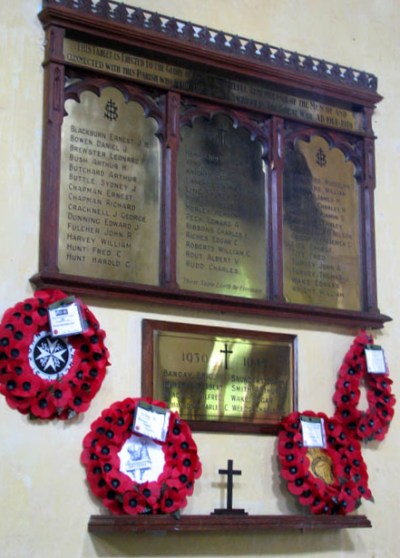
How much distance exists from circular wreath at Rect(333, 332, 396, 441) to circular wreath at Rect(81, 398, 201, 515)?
2.58 feet

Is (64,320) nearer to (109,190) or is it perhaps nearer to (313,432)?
(109,190)

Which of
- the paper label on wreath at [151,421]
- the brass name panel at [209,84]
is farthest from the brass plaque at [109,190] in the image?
the paper label on wreath at [151,421]

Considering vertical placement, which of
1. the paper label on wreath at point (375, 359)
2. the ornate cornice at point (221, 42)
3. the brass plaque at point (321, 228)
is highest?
the ornate cornice at point (221, 42)

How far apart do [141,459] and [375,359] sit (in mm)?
1169

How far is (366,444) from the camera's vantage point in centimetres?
444

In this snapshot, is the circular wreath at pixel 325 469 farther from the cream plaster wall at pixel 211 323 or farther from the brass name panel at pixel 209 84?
the brass name panel at pixel 209 84

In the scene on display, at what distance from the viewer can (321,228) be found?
4527mm

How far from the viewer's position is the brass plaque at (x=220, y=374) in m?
3.98

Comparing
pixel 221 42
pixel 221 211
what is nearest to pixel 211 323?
pixel 221 211

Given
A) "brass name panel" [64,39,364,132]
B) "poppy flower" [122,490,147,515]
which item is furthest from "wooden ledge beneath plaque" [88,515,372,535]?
"brass name panel" [64,39,364,132]

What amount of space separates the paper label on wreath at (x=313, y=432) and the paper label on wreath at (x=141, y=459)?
2.09ft

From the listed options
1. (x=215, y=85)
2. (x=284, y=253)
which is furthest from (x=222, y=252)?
(x=215, y=85)

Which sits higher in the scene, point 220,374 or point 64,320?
point 64,320

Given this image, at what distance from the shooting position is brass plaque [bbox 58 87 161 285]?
3.91 meters
